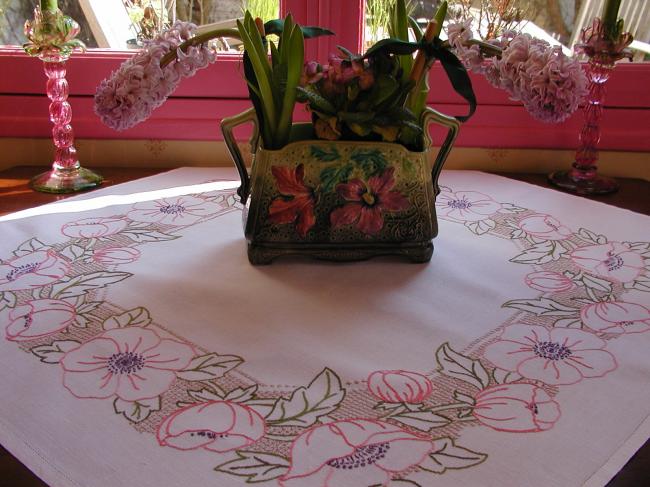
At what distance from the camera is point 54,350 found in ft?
1.92

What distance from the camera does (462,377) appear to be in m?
0.56

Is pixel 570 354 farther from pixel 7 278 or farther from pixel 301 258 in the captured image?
pixel 7 278

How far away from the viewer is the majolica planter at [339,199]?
0.72 metres

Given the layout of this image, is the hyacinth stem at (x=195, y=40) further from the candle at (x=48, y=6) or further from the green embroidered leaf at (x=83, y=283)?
the candle at (x=48, y=6)

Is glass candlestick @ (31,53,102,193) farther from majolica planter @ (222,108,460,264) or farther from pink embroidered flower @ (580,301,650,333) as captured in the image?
pink embroidered flower @ (580,301,650,333)

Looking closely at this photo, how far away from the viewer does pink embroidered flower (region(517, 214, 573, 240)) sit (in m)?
0.87

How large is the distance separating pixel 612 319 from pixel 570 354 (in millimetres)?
94

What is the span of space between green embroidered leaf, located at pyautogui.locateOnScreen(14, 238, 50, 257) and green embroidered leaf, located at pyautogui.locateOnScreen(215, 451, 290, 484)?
1.48ft

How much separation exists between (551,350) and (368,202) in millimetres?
245

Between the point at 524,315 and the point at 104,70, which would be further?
the point at 104,70

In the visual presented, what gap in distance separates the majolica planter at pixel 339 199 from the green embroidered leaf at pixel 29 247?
251 mm

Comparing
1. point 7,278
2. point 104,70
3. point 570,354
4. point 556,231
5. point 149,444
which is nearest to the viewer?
point 149,444

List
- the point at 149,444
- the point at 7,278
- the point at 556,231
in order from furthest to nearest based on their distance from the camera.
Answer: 1. the point at 556,231
2. the point at 7,278
3. the point at 149,444

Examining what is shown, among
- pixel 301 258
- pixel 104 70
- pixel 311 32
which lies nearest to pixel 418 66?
pixel 311 32
